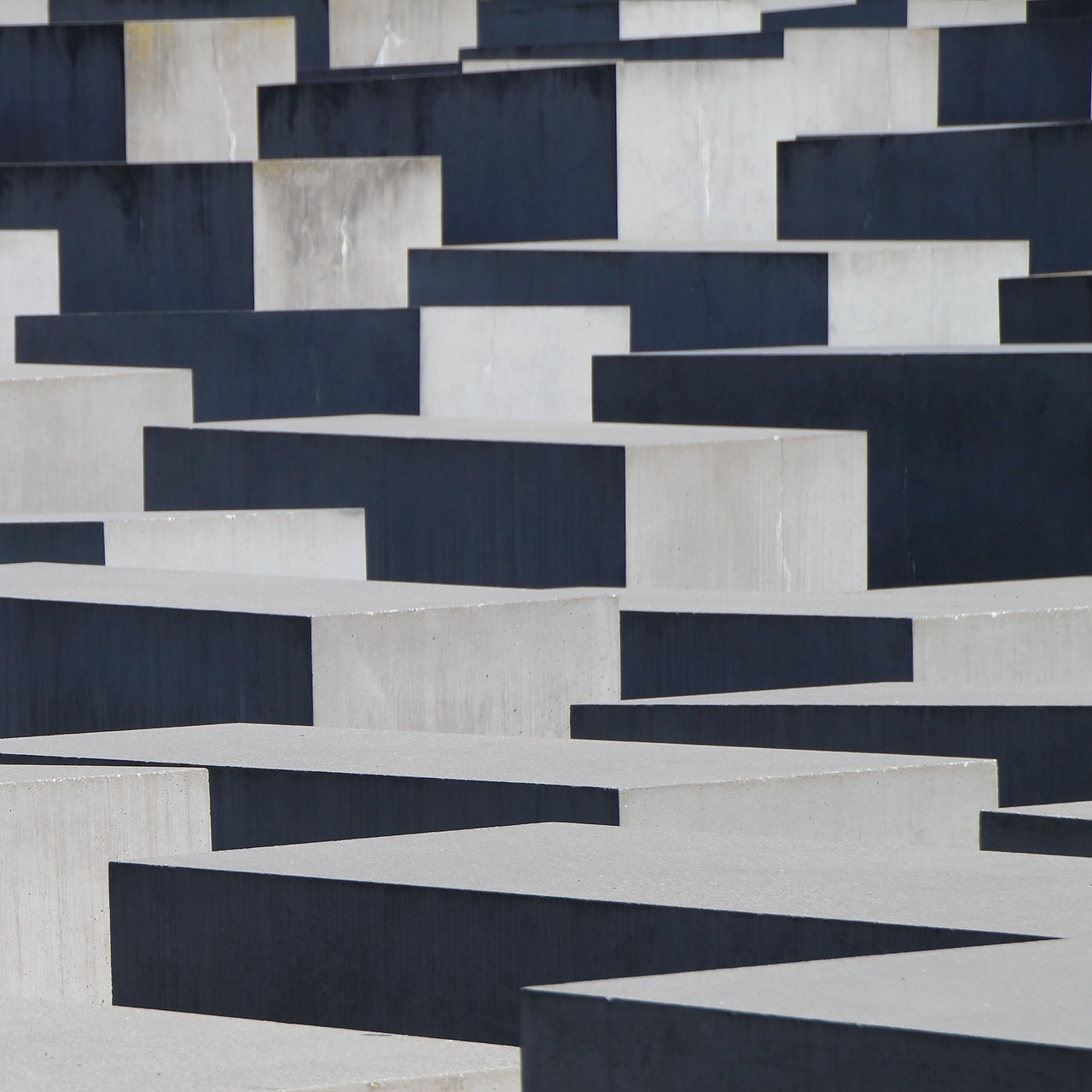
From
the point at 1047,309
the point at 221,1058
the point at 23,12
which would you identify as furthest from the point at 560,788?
the point at 23,12

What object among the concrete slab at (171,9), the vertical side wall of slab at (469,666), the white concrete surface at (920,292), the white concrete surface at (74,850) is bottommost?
the white concrete surface at (74,850)

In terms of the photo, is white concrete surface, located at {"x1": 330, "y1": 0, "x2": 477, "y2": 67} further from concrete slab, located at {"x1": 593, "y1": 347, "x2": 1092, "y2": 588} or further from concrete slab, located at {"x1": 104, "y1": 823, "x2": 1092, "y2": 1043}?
concrete slab, located at {"x1": 104, "y1": 823, "x2": 1092, "y2": 1043}

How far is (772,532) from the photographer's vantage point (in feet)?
31.4

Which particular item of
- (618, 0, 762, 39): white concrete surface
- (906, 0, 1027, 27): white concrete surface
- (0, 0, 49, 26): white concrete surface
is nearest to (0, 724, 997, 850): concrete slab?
(0, 0, 49, 26): white concrete surface

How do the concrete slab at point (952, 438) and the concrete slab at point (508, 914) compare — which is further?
the concrete slab at point (952, 438)

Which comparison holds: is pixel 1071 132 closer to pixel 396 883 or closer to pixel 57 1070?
pixel 396 883

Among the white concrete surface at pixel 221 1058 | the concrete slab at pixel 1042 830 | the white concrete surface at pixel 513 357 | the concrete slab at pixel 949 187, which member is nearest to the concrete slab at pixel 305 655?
the concrete slab at pixel 1042 830

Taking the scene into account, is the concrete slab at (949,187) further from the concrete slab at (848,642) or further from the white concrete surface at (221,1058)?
the white concrete surface at (221,1058)

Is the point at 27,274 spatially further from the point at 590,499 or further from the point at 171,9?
the point at 171,9

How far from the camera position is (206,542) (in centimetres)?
930

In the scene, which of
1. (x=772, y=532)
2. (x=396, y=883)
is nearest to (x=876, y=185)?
(x=772, y=532)

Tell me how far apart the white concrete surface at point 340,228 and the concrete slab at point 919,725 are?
8026 millimetres

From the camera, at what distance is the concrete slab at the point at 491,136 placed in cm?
1602

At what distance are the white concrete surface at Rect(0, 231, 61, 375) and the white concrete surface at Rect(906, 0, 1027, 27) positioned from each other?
450 inches
